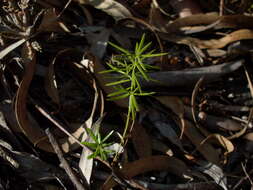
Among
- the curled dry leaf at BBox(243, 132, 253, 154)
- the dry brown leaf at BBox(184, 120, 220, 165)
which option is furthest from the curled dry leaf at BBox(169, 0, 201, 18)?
the curled dry leaf at BBox(243, 132, 253, 154)

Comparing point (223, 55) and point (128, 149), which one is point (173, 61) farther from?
point (128, 149)

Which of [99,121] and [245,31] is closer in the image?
[99,121]

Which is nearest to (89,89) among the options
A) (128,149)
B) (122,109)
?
(122,109)

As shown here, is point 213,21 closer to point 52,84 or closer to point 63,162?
point 52,84

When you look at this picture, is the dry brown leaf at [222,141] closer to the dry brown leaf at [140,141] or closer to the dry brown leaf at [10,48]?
the dry brown leaf at [140,141]

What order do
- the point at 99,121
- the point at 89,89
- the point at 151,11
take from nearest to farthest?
the point at 99,121
the point at 89,89
the point at 151,11

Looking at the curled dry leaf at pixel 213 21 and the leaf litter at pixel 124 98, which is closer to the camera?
the leaf litter at pixel 124 98

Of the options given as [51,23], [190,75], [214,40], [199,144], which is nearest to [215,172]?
[199,144]

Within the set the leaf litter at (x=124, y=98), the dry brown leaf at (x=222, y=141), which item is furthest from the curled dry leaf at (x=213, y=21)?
the dry brown leaf at (x=222, y=141)
